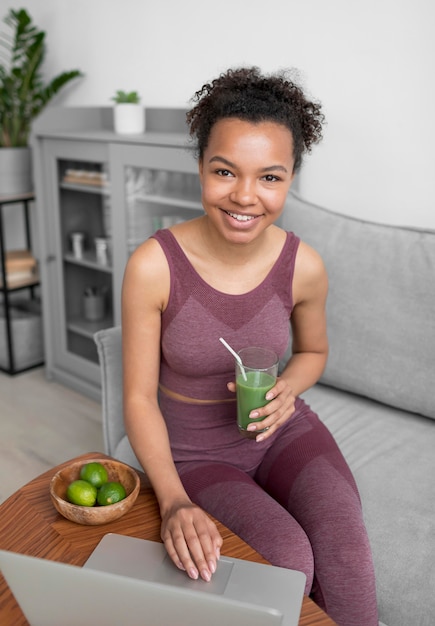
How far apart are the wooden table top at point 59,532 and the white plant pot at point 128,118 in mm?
1799

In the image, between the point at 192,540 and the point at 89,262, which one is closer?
the point at 192,540

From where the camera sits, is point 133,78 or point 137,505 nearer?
point 137,505

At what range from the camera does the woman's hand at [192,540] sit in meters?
0.94

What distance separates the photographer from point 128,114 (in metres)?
2.60

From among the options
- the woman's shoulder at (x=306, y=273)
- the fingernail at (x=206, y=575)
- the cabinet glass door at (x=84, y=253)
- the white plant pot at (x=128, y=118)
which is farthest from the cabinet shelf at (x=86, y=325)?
the fingernail at (x=206, y=575)

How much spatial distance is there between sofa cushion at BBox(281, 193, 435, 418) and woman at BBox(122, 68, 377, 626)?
332mm

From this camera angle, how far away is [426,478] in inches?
59.0

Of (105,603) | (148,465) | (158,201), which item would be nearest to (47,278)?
(158,201)

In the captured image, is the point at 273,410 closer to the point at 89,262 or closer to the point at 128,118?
the point at 128,118

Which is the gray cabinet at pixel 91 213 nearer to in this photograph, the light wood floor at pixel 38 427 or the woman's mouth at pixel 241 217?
the light wood floor at pixel 38 427

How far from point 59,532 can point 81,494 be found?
0.07 metres

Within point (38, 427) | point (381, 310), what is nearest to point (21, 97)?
point (38, 427)

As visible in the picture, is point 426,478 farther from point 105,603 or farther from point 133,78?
point 133,78

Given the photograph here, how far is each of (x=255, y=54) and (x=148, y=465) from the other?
172cm
